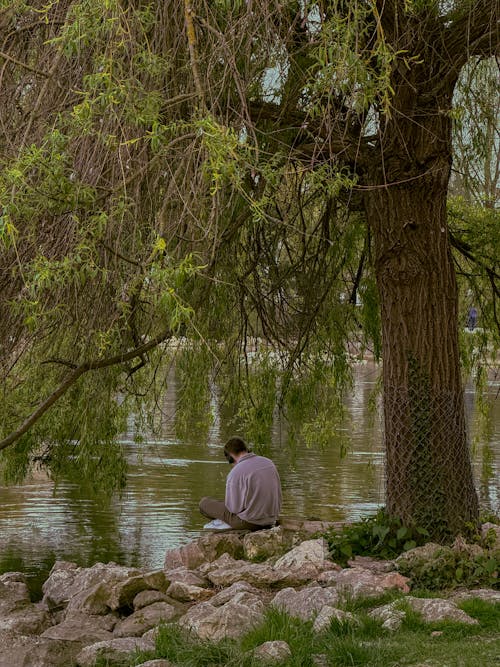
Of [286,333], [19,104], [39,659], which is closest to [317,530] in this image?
[286,333]

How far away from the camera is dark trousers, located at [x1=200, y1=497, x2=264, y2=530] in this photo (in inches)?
474

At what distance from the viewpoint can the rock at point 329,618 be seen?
728cm

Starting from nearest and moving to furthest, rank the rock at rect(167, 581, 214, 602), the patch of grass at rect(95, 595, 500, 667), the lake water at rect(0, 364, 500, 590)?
the patch of grass at rect(95, 595, 500, 667), the rock at rect(167, 581, 214, 602), the lake water at rect(0, 364, 500, 590)

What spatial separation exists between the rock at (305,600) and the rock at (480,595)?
87 cm

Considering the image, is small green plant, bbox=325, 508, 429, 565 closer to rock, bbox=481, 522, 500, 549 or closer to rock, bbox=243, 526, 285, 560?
rock, bbox=481, 522, 500, 549

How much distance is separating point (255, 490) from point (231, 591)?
2.62m

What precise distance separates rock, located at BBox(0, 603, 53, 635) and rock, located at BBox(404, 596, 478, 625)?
9.93ft

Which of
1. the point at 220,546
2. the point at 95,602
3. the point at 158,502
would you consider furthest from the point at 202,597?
the point at 158,502

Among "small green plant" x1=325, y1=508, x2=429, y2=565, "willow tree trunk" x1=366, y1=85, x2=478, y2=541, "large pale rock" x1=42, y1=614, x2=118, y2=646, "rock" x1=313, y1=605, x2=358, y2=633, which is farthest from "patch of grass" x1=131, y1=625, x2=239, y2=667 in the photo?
"willow tree trunk" x1=366, y1=85, x2=478, y2=541

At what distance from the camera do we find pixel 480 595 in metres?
8.38

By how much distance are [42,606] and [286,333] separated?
147 inches

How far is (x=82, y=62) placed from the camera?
320 inches

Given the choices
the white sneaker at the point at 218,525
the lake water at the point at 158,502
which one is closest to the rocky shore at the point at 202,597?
the white sneaker at the point at 218,525

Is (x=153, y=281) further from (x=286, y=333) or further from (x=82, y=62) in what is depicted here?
(x=286, y=333)
